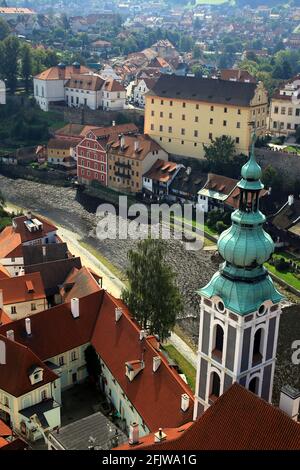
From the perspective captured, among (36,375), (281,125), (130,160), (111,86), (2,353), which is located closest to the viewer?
(36,375)

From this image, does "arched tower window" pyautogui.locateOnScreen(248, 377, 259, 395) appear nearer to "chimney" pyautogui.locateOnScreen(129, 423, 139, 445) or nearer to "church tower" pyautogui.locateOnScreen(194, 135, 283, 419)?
"church tower" pyautogui.locateOnScreen(194, 135, 283, 419)

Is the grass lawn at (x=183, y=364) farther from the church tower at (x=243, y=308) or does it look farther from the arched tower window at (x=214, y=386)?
the church tower at (x=243, y=308)

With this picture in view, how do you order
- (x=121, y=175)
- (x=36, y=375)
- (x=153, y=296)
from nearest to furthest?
1. (x=36, y=375)
2. (x=153, y=296)
3. (x=121, y=175)

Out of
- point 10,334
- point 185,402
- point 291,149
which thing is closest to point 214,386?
point 185,402

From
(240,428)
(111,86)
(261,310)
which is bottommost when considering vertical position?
(240,428)

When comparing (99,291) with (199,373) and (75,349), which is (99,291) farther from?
(199,373)

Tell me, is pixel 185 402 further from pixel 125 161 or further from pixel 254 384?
pixel 125 161

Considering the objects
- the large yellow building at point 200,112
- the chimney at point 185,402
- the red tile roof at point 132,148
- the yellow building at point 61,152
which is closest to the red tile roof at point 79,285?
the chimney at point 185,402
